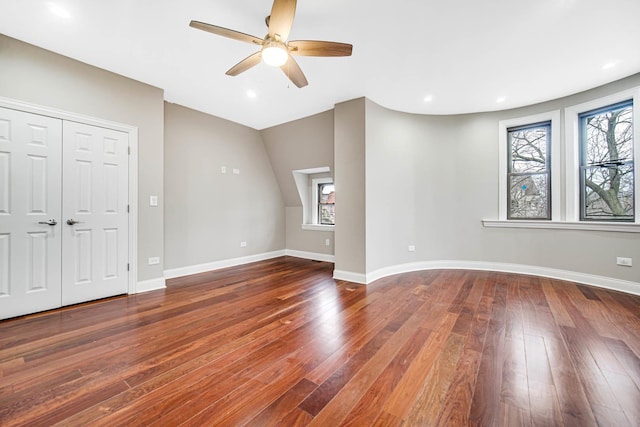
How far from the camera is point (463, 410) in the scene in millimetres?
1325

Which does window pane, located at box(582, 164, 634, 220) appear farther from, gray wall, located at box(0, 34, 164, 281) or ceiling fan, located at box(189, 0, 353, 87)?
gray wall, located at box(0, 34, 164, 281)

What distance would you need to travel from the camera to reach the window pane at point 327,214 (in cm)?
572

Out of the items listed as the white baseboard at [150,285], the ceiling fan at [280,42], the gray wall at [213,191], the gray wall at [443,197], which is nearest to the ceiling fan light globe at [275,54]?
the ceiling fan at [280,42]

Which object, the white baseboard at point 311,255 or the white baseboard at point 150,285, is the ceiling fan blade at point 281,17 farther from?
the white baseboard at point 311,255

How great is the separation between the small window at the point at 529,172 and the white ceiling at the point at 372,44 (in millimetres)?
647

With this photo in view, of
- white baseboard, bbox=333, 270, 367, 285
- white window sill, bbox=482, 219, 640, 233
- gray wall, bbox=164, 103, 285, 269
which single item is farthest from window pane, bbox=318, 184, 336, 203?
white window sill, bbox=482, 219, 640, 233

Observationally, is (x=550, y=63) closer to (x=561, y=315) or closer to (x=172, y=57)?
(x=561, y=315)

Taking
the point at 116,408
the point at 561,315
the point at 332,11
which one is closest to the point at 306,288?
the point at 116,408

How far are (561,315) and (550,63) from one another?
9.01ft

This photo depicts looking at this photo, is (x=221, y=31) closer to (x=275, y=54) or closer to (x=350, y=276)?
(x=275, y=54)

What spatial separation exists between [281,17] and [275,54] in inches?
10.0

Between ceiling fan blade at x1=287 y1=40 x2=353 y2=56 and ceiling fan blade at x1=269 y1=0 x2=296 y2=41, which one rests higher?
ceiling fan blade at x1=269 y1=0 x2=296 y2=41

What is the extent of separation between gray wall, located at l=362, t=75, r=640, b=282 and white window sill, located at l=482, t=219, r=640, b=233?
8 cm

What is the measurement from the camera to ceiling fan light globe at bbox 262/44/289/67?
6.43ft
